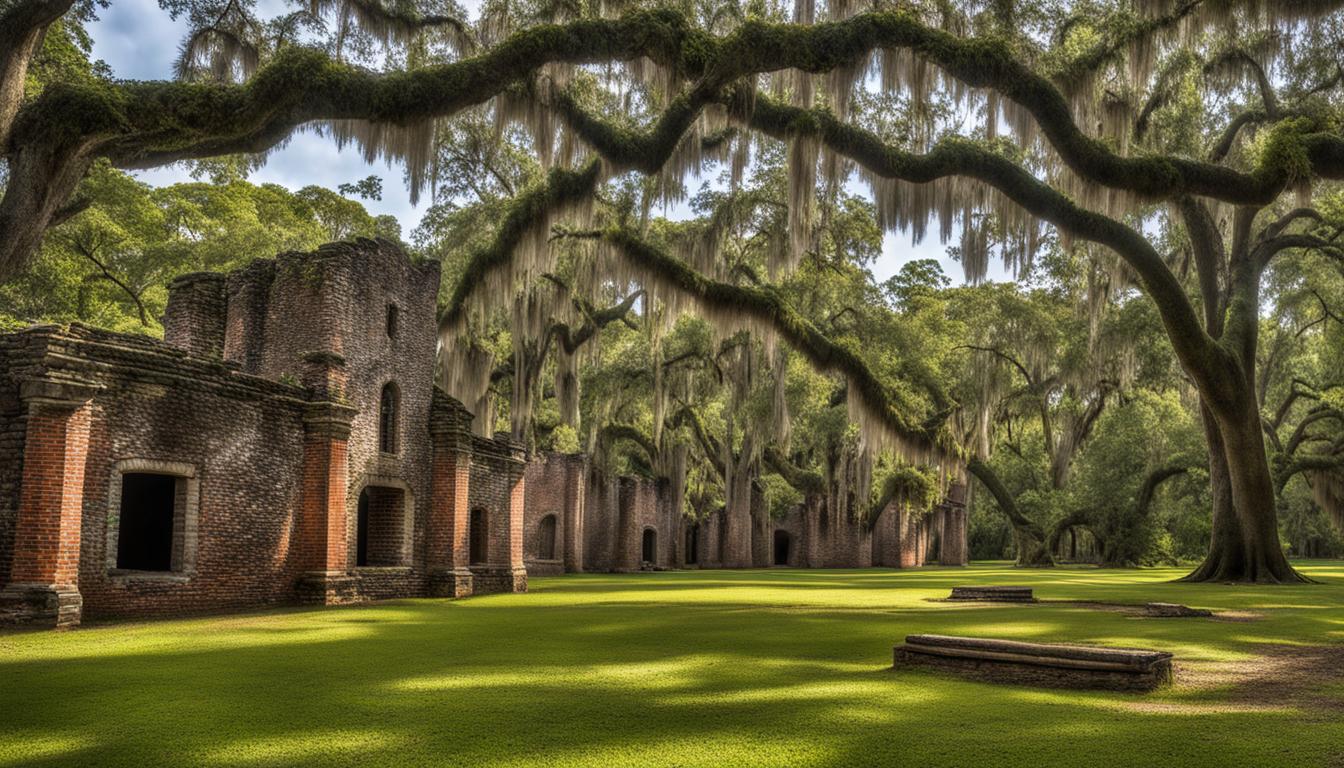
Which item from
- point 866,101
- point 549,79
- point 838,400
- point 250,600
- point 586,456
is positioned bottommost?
point 250,600

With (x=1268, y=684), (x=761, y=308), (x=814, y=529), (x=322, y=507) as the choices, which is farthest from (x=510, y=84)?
(x=814, y=529)

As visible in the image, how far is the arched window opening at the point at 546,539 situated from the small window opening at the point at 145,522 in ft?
56.0

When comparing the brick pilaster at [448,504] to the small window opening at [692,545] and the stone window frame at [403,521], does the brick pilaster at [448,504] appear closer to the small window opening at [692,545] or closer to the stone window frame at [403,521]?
the stone window frame at [403,521]

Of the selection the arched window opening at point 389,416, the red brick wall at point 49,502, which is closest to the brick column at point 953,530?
the arched window opening at point 389,416

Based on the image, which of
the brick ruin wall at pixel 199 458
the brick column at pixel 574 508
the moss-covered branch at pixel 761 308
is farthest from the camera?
the brick column at pixel 574 508

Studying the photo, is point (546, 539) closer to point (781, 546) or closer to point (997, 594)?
point (781, 546)

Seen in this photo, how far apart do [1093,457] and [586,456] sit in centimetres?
1962

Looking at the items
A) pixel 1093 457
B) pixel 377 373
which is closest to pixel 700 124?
pixel 377 373

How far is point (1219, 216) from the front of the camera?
2366 centimetres

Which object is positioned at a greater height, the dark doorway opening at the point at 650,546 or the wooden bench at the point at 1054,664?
the wooden bench at the point at 1054,664

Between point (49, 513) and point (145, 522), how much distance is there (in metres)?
5.85

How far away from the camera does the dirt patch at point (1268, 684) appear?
6.07m

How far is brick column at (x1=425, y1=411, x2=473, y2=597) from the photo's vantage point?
763 inches

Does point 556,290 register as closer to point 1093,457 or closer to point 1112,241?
point 1112,241
